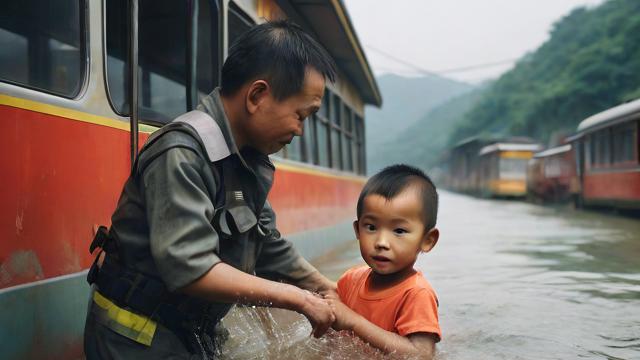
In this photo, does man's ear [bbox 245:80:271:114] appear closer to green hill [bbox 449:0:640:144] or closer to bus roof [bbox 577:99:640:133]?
bus roof [bbox 577:99:640:133]

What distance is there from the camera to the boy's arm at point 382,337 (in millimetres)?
2430

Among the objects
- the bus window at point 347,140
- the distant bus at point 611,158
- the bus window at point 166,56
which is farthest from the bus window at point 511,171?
the bus window at point 166,56

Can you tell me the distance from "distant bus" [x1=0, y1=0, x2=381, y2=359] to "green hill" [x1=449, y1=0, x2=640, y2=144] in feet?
87.2

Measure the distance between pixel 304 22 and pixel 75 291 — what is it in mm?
5869

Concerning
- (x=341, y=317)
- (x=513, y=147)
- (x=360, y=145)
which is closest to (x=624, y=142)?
(x=360, y=145)

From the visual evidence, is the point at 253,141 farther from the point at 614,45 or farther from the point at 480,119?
the point at 480,119

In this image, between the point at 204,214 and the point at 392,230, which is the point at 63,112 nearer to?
the point at 204,214

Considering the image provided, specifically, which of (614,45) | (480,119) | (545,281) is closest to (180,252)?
(545,281)

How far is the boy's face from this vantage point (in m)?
2.64

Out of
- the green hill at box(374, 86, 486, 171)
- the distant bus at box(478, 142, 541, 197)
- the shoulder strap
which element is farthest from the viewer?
the green hill at box(374, 86, 486, 171)

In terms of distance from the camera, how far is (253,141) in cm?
228

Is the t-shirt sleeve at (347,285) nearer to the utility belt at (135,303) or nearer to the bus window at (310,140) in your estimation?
the utility belt at (135,303)

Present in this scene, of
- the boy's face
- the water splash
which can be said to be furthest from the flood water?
the boy's face

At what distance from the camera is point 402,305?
2.69 metres
